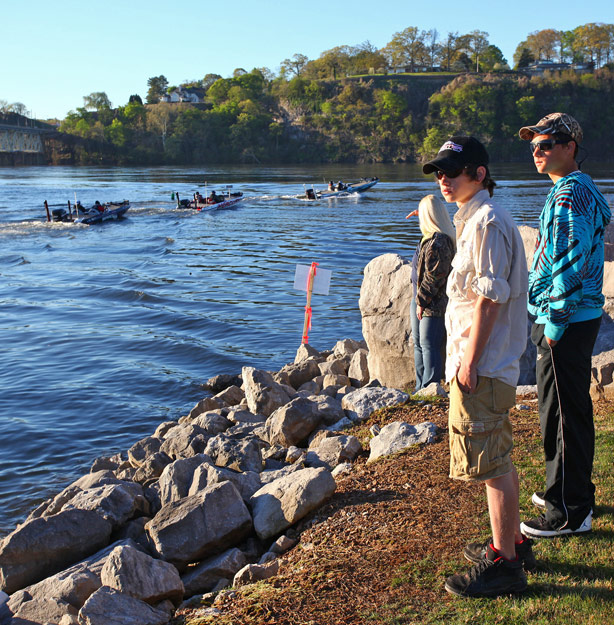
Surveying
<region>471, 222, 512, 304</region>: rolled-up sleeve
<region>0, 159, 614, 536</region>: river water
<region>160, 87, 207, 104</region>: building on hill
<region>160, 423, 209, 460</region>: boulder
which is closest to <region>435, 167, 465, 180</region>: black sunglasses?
<region>471, 222, 512, 304</region>: rolled-up sleeve

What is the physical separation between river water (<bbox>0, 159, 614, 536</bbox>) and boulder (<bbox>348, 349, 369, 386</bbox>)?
3.03 metres

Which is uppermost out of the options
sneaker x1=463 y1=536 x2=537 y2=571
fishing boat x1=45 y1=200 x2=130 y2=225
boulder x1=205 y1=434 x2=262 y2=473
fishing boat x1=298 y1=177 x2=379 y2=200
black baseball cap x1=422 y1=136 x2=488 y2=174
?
black baseball cap x1=422 y1=136 x2=488 y2=174

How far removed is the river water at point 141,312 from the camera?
10352mm

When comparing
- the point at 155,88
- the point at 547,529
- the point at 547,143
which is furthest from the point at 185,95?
the point at 547,529

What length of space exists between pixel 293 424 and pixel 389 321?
102 inches

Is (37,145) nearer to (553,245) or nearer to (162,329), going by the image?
(162,329)

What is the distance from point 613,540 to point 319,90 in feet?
486

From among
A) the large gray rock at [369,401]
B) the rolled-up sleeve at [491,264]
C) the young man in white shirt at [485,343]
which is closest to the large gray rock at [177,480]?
the large gray rock at [369,401]

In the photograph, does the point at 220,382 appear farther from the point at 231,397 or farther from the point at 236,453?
the point at 236,453

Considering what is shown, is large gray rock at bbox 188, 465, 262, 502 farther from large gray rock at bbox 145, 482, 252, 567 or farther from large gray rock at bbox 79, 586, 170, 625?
large gray rock at bbox 79, 586, 170, 625

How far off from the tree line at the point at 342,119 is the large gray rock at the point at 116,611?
10886 cm

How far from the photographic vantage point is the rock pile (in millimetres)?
4082

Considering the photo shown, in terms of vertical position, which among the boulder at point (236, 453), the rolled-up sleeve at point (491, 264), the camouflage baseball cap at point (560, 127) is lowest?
the boulder at point (236, 453)

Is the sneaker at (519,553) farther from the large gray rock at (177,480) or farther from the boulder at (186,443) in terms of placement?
the boulder at (186,443)
